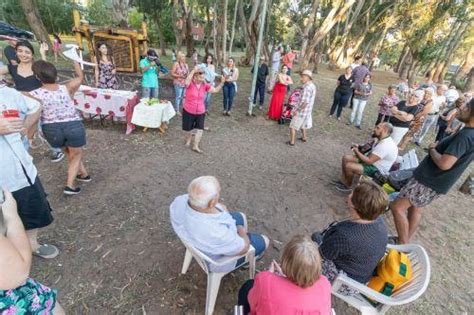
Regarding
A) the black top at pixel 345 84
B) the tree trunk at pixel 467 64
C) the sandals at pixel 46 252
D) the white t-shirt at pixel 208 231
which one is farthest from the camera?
the tree trunk at pixel 467 64

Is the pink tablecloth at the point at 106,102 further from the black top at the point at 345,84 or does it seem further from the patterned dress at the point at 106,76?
the black top at the point at 345,84

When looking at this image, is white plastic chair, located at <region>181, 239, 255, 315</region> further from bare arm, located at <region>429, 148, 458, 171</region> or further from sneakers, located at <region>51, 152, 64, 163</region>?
sneakers, located at <region>51, 152, 64, 163</region>

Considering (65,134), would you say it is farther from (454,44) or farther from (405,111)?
(454,44)

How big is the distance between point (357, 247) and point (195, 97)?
3.89 metres

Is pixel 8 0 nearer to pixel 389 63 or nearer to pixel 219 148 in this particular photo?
pixel 219 148

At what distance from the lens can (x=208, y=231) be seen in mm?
2012

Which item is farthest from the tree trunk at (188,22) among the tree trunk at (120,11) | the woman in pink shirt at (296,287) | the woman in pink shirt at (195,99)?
the woman in pink shirt at (296,287)

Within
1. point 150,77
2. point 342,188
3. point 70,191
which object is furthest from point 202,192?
point 150,77

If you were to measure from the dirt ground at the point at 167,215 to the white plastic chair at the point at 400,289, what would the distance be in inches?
22.2

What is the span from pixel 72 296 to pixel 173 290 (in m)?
0.90

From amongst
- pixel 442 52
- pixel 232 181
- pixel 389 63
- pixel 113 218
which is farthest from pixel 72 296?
pixel 389 63

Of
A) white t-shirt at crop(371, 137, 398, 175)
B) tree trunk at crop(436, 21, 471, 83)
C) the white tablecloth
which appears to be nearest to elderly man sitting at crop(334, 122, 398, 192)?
white t-shirt at crop(371, 137, 398, 175)

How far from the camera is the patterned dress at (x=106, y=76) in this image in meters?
6.19

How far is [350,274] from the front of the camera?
2105 mm
